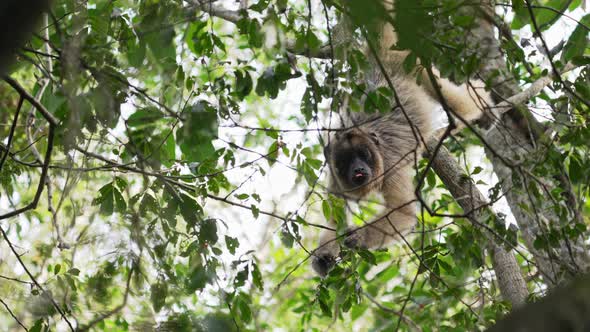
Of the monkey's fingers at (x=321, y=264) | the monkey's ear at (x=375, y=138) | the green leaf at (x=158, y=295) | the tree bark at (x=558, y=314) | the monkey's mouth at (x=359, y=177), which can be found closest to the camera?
the tree bark at (x=558, y=314)

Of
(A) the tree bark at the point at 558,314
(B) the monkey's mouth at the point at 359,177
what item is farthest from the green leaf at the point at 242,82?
(B) the monkey's mouth at the point at 359,177

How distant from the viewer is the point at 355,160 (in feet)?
20.9

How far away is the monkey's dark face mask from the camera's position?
6.20m

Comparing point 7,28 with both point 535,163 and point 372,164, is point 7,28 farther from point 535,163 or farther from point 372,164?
point 372,164

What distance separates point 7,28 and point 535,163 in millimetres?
2828

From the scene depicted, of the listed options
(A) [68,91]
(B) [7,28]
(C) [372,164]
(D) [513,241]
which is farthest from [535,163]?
(C) [372,164]

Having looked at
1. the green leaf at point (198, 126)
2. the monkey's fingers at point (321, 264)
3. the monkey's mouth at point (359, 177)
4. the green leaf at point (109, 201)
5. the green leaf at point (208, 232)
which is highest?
the monkey's mouth at point (359, 177)

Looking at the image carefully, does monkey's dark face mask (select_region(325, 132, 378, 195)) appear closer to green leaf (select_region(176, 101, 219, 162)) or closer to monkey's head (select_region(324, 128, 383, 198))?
monkey's head (select_region(324, 128, 383, 198))

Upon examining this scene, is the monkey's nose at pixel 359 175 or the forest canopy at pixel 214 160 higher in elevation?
the monkey's nose at pixel 359 175

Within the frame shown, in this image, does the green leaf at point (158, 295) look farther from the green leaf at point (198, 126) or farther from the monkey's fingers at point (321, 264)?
the monkey's fingers at point (321, 264)

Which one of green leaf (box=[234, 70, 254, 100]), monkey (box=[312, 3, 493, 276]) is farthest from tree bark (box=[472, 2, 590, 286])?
green leaf (box=[234, 70, 254, 100])

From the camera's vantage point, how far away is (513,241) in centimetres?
345

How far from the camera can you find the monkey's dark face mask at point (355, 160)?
20.3 feet

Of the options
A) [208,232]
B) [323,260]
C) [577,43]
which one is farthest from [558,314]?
[323,260]
